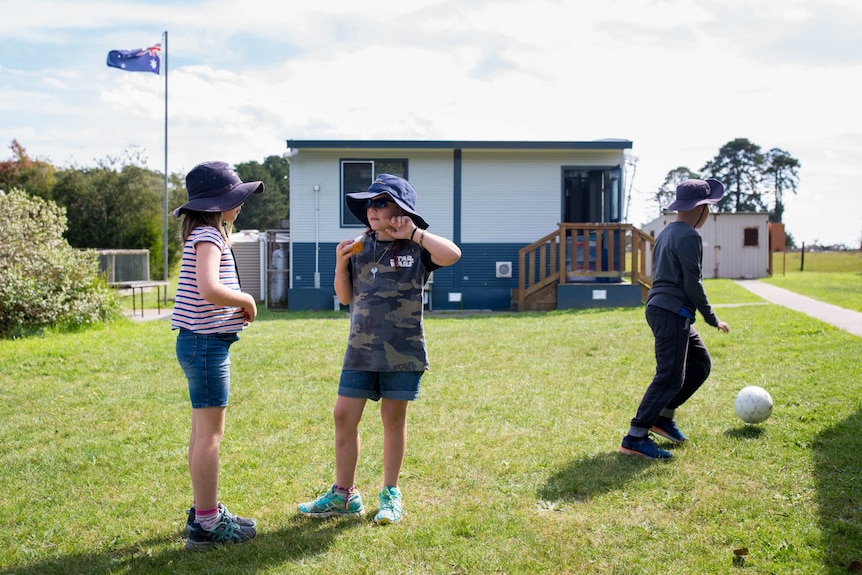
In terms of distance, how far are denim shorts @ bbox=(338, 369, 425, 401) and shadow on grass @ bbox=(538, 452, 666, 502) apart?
102 centimetres

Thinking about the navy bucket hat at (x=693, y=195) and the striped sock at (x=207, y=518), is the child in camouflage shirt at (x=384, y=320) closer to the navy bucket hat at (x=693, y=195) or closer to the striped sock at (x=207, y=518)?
the striped sock at (x=207, y=518)

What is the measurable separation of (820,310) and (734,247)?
58.3 feet

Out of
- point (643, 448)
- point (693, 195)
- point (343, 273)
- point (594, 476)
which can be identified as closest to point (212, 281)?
point (343, 273)

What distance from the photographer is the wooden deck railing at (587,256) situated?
15875mm

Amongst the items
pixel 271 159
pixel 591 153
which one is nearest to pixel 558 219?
pixel 591 153

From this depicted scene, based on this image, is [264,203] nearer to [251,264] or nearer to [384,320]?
[251,264]

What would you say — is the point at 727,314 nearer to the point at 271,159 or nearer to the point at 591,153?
the point at 591,153

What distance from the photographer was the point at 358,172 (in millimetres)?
17406

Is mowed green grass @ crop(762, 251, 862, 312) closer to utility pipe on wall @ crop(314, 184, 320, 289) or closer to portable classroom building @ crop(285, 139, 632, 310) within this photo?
portable classroom building @ crop(285, 139, 632, 310)

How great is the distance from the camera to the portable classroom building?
56.9ft

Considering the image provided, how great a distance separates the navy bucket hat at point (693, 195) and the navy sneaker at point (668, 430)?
1.40 meters

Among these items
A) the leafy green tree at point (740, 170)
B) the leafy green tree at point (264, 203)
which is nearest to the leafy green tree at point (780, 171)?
the leafy green tree at point (740, 170)

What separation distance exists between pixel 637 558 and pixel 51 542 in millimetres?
2645

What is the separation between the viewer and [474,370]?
8.27 meters
